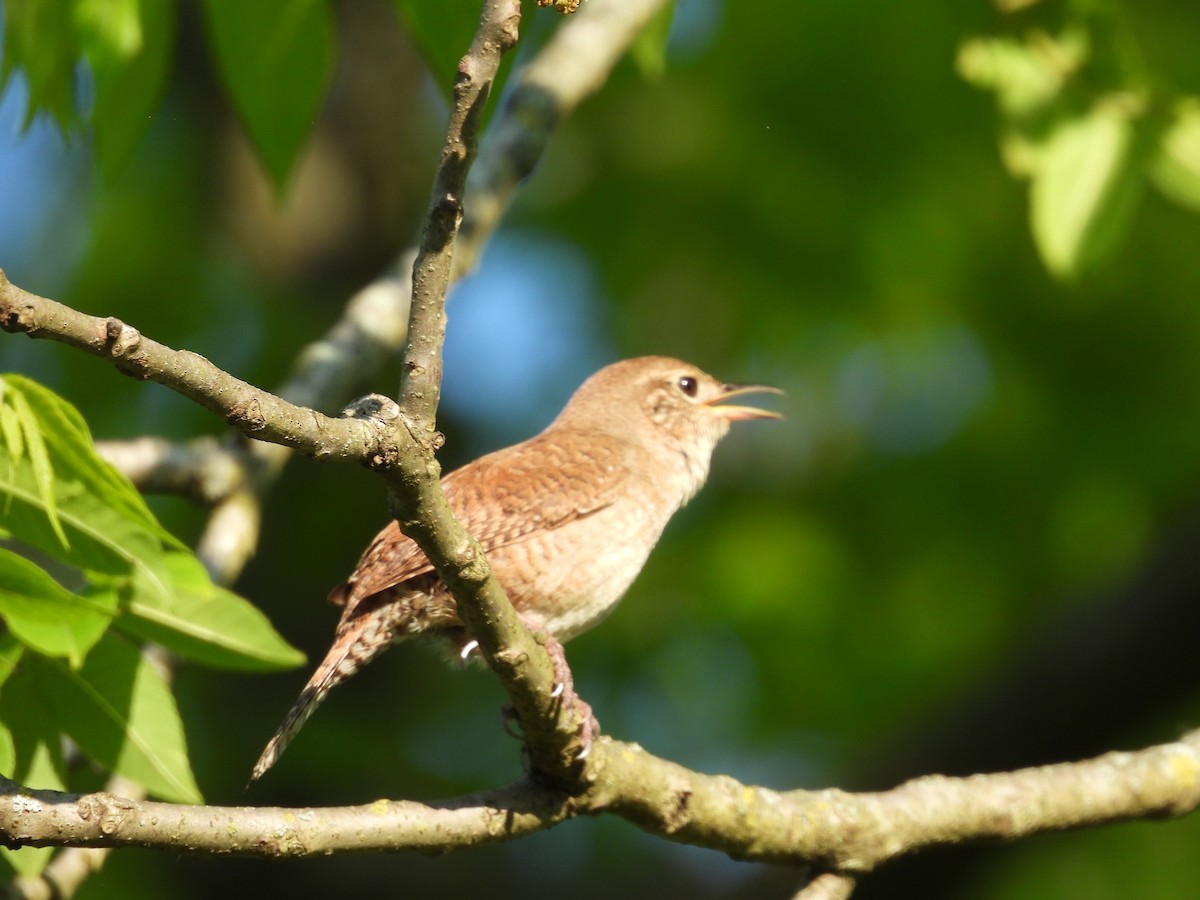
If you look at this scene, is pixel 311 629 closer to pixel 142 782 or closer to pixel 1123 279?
pixel 1123 279

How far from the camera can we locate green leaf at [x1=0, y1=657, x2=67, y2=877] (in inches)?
100

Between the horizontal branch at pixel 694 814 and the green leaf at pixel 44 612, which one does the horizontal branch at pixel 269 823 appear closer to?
the horizontal branch at pixel 694 814

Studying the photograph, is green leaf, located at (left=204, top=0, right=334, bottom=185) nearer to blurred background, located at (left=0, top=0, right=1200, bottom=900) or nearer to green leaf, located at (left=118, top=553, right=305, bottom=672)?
green leaf, located at (left=118, top=553, right=305, bottom=672)

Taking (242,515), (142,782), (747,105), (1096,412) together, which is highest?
(747,105)

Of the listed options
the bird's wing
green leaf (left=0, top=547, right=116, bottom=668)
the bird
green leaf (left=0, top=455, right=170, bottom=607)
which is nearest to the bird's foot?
the bird

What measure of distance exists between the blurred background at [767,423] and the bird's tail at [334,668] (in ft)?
8.92

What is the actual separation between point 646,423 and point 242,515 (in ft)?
5.36

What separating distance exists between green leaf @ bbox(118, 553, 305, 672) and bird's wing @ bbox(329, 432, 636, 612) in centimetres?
103

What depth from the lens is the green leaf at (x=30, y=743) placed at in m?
2.55

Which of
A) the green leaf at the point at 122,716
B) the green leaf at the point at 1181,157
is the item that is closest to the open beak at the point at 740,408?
the green leaf at the point at 1181,157

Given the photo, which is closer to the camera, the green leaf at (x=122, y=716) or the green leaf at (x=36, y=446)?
the green leaf at (x=36, y=446)

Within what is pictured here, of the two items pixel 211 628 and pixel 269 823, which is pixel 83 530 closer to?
pixel 211 628

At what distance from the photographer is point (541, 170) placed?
8109mm

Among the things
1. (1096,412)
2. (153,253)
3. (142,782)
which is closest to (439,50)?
(142,782)
